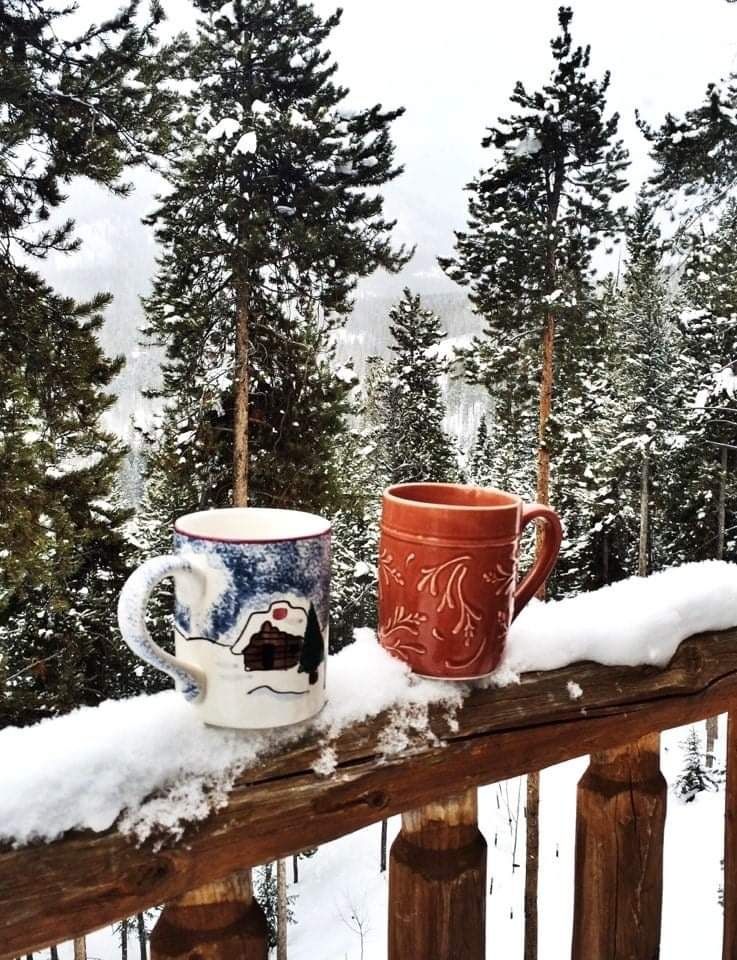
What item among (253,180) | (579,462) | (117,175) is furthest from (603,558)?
(117,175)

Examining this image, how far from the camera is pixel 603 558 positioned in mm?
17922

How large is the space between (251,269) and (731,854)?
→ 318 inches

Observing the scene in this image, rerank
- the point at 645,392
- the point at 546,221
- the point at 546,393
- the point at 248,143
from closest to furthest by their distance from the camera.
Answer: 1. the point at 248,143
2. the point at 546,221
3. the point at 546,393
4. the point at 645,392

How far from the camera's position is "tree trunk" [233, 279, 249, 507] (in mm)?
8531

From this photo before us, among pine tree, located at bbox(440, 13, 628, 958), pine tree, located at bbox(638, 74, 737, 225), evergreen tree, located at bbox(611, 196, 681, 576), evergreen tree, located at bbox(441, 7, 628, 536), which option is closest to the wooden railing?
pine tree, located at bbox(638, 74, 737, 225)

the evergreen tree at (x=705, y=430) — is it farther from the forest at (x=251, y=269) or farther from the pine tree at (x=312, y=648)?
the pine tree at (x=312, y=648)

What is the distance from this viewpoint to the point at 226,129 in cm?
793

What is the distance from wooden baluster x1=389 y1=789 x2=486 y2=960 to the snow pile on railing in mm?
106

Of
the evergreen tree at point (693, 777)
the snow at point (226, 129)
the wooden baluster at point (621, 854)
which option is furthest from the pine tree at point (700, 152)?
the evergreen tree at point (693, 777)

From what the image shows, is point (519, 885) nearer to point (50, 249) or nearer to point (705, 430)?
point (705, 430)

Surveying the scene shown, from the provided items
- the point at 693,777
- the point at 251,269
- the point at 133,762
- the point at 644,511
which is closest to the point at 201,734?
the point at 133,762

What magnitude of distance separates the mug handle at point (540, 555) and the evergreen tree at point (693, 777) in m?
12.7

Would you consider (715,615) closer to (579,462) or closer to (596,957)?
(596,957)

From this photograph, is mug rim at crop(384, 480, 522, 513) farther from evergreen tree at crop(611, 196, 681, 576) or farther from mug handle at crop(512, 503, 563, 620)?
evergreen tree at crop(611, 196, 681, 576)
